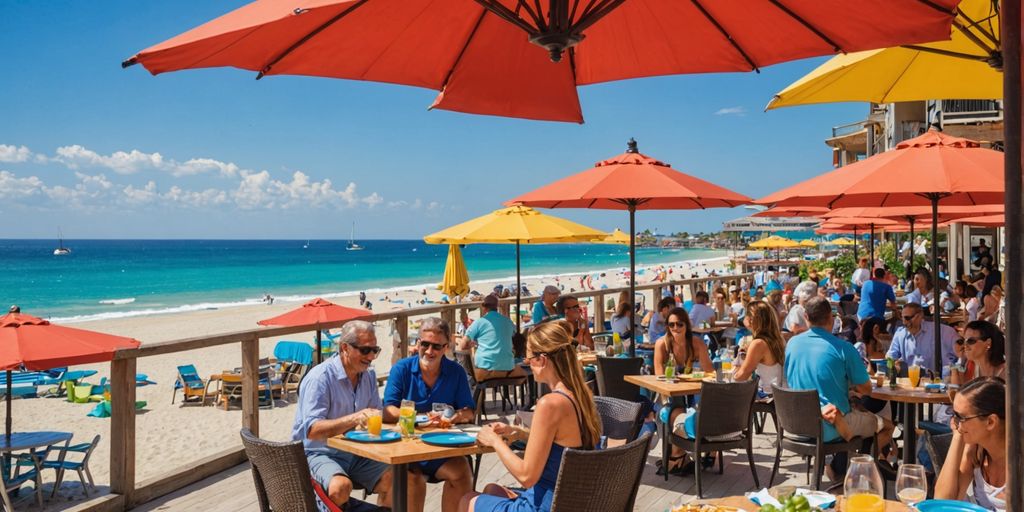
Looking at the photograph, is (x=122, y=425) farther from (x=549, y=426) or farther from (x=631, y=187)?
(x=631, y=187)

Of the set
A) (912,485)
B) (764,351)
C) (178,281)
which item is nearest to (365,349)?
(912,485)

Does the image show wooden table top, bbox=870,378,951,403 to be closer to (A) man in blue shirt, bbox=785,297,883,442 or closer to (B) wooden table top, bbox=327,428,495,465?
(A) man in blue shirt, bbox=785,297,883,442

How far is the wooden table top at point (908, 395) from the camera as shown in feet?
16.2

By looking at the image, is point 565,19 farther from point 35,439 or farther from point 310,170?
point 310,170

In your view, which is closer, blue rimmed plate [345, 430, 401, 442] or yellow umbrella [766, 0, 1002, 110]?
blue rimmed plate [345, 430, 401, 442]

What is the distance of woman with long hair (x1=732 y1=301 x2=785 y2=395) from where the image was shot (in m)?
5.55

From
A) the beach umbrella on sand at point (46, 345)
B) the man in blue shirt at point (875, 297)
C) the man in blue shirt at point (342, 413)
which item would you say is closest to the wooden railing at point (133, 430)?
the beach umbrella on sand at point (46, 345)

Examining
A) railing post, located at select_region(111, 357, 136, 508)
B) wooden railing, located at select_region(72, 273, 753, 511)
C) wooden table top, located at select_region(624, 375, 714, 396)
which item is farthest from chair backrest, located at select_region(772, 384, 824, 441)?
railing post, located at select_region(111, 357, 136, 508)

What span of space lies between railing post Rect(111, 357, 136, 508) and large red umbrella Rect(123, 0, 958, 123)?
2.95 metres

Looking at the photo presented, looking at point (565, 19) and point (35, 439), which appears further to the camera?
point (35, 439)

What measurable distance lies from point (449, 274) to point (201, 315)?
22.0m

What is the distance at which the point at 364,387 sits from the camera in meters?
4.59

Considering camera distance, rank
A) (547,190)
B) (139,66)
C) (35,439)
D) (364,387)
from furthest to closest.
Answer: (547,190), (35,439), (364,387), (139,66)

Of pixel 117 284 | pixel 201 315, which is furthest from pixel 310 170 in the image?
pixel 201 315
